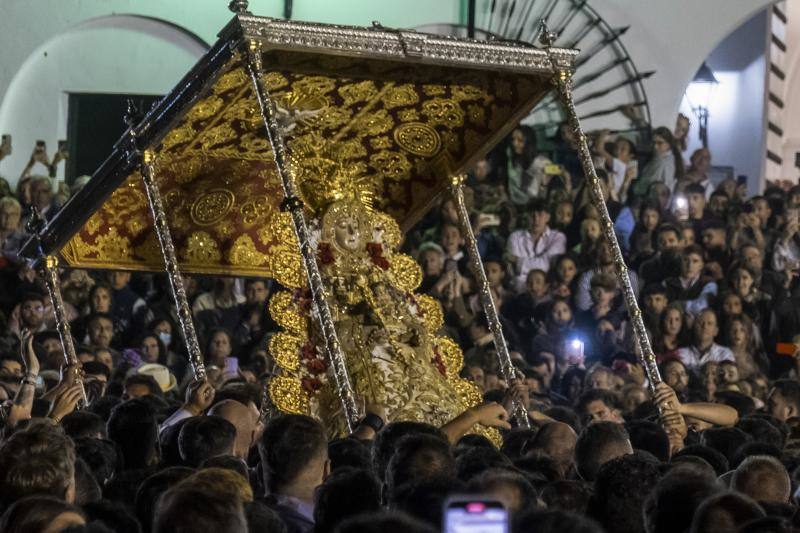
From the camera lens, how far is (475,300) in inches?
623

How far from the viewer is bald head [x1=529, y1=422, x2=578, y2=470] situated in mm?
7992

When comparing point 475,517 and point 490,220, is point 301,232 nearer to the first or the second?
point 475,517

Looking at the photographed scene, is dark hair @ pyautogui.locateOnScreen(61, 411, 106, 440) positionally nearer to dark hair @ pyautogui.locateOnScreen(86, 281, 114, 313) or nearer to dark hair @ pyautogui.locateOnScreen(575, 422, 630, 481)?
dark hair @ pyautogui.locateOnScreen(575, 422, 630, 481)

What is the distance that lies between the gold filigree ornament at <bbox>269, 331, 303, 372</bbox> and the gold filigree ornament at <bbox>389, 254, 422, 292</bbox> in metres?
0.78

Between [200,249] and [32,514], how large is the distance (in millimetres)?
6944

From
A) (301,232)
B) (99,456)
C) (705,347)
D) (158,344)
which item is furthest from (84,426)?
(705,347)

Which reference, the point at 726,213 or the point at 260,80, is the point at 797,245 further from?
the point at 260,80

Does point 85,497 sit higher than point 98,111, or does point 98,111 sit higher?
point 98,111

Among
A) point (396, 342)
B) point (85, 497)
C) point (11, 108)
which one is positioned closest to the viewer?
point (85, 497)

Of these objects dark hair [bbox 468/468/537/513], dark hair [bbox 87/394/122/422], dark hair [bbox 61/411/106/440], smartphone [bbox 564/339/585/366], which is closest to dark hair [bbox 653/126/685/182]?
smartphone [bbox 564/339/585/366]

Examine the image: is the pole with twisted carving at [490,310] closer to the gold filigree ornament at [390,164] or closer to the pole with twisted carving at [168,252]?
the gold filigree ornament at [390,164]

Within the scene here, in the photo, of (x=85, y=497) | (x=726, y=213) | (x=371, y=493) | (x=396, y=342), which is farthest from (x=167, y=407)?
(x=726, y=213)

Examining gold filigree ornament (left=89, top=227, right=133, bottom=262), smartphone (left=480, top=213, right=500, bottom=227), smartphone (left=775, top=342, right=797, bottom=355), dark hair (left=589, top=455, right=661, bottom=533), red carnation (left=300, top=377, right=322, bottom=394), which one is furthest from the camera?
smartphone (left=480, top=213, right=500, bottom=227)

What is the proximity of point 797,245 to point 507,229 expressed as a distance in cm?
288
